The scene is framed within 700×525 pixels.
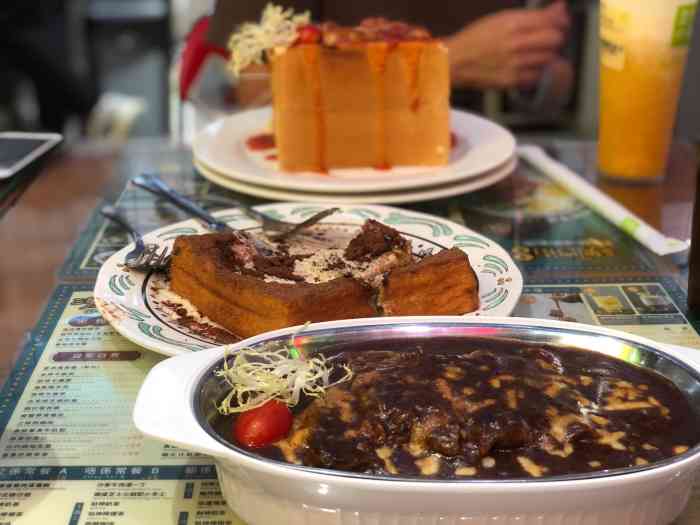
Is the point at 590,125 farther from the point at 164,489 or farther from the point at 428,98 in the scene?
the point at 164,489

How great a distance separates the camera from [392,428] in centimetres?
82

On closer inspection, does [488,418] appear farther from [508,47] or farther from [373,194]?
[508,47]

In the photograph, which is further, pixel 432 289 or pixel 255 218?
pixel 255 218

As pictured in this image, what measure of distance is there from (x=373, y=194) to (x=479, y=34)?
1147mm

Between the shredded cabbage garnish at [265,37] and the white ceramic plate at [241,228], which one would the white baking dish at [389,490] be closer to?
the white ceramic plate at [241,228]

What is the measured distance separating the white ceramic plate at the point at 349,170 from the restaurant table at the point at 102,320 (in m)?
0.06

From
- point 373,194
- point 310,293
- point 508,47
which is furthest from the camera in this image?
point 508,47

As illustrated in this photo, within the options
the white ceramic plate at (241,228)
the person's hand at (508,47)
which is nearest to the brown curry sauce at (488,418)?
the white ceramic plate at (241,228)

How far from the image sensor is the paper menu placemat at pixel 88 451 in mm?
881

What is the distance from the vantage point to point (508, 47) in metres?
2.60

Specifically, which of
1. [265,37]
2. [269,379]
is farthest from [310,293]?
[265,37]

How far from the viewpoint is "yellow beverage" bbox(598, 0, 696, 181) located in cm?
171

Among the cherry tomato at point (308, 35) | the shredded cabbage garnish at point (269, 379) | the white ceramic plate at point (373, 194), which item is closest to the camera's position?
the shredded cabbage garnish at point (269, 379)

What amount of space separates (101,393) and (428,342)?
0.41 meters
